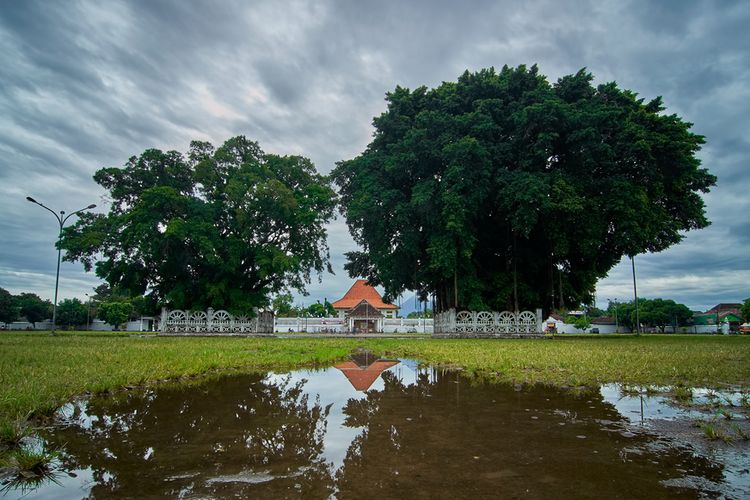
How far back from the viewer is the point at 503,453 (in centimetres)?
293

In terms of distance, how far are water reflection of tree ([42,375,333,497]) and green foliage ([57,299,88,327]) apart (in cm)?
7646

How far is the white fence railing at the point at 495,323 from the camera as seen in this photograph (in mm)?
24188

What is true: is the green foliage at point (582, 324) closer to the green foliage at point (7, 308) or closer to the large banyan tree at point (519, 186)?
the large banyan tree at point (519, 186)

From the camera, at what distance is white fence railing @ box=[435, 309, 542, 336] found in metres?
24.2

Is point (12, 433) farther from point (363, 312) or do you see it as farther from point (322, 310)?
point (322, 310)

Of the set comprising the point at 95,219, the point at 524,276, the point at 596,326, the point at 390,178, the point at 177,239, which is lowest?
the point at 596,326

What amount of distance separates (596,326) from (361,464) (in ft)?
270

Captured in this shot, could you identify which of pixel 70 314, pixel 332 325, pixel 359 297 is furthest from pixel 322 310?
pixel 70 314

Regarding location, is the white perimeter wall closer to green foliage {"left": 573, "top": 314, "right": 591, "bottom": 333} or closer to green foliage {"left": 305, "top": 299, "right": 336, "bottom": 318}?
green foliage {"left": 305, "top": 299, "right": 336, "bottom": 318}

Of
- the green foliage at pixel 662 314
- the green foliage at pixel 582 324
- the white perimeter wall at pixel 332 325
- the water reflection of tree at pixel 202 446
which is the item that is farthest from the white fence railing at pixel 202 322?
the green foliage at pixel 662 314

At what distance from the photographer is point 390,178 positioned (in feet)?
80.2

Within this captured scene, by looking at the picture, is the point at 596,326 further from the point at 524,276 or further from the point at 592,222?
the point at 592,222

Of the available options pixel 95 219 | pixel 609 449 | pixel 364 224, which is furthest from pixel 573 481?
pixel 95 219

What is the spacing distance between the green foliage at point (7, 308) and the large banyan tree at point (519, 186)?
2327 inches
